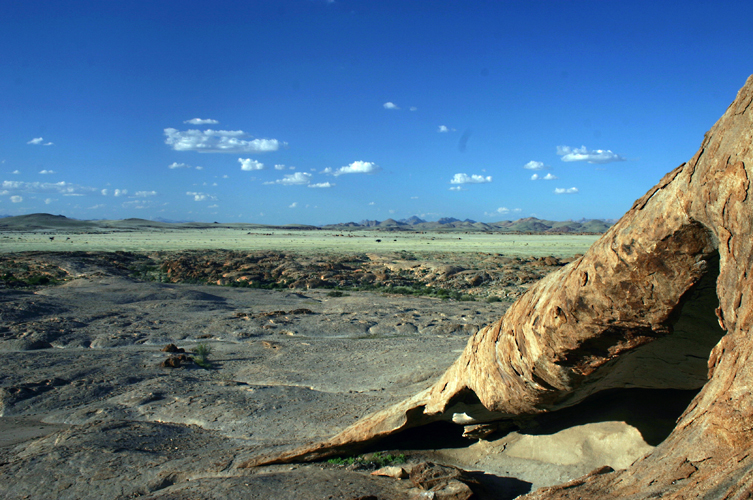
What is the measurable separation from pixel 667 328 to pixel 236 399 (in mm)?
6969

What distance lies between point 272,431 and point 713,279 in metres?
5.98

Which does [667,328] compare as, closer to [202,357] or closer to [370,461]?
[370,461]

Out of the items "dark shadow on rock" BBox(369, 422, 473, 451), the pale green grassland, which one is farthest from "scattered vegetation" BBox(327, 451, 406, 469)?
the pale green grassland

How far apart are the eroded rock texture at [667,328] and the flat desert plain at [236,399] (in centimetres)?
84

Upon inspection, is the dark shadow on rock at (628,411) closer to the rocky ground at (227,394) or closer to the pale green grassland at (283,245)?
the rocky ground at (227,394)

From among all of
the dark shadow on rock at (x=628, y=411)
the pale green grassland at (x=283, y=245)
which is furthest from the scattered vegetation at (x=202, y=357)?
the pale green grassland at (x=283, y=245)

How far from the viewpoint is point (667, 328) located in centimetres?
387

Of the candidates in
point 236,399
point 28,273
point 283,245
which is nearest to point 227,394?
point 236,399

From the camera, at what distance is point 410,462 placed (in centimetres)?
576

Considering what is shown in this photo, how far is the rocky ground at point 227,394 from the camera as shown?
5316mm

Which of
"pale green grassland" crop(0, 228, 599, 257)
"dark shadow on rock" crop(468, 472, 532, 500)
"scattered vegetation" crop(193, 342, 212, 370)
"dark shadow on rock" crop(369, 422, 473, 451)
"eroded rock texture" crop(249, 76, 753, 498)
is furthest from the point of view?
"pale green grassland" crop(0, 228, 599, 257)

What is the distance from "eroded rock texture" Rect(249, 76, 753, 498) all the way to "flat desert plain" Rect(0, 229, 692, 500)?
0.84 m

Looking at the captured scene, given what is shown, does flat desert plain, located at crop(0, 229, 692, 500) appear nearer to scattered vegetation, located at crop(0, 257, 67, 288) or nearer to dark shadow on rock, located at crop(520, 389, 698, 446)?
dark shadow on rock, located at crop(520, 389, 698, 446)

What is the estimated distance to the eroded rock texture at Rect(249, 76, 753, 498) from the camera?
3.00 metres
